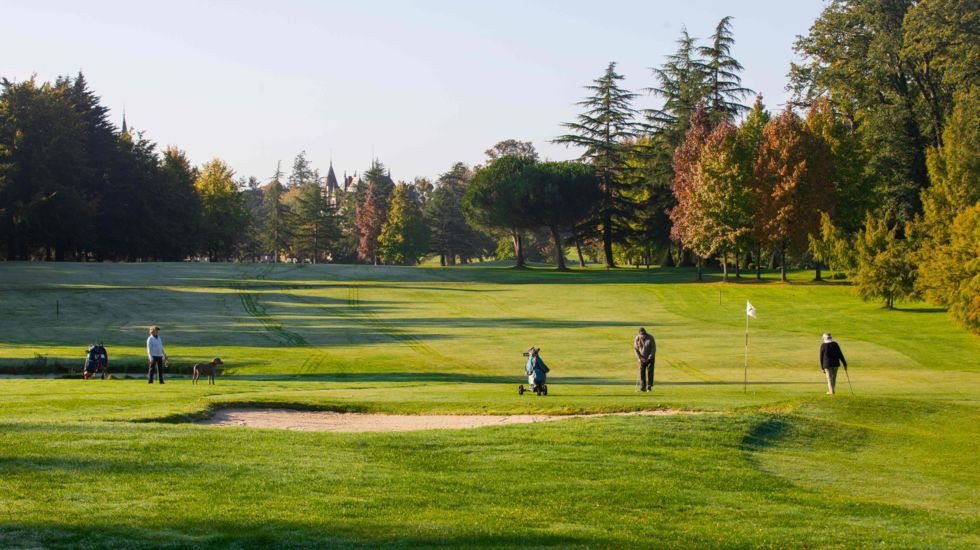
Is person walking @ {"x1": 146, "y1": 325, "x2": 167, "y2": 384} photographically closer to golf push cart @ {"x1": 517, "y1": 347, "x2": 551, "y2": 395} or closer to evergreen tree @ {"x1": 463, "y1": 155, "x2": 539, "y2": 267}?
golf push cart @ {"x1": 517, "y1": 347, "x2": 551, "y2": 395}

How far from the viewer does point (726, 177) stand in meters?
71.8

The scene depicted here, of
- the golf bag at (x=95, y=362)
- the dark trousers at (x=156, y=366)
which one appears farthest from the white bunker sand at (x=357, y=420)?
the golf bag at (x=95, y=362)

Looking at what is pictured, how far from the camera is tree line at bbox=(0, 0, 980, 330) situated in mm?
61656

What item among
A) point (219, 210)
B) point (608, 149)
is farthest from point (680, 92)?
point (219, 210)

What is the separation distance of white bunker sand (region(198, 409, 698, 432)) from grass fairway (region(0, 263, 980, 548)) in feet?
2.08

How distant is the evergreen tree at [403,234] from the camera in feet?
443

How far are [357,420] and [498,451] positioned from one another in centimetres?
615

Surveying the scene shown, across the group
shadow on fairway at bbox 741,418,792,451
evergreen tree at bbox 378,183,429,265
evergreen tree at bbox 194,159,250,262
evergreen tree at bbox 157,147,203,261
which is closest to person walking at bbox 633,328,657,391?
shadow on fairway at bbox 741,418,792,451

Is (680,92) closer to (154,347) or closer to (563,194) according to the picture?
(563,194)

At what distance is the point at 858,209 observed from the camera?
7388cm

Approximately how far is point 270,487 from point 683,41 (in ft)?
307

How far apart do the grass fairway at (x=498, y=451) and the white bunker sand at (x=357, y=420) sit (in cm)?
63

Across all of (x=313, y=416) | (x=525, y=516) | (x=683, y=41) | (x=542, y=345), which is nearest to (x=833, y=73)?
(x=683, y=41)

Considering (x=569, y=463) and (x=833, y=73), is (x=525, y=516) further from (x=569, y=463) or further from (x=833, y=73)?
(x=833, y=73)
